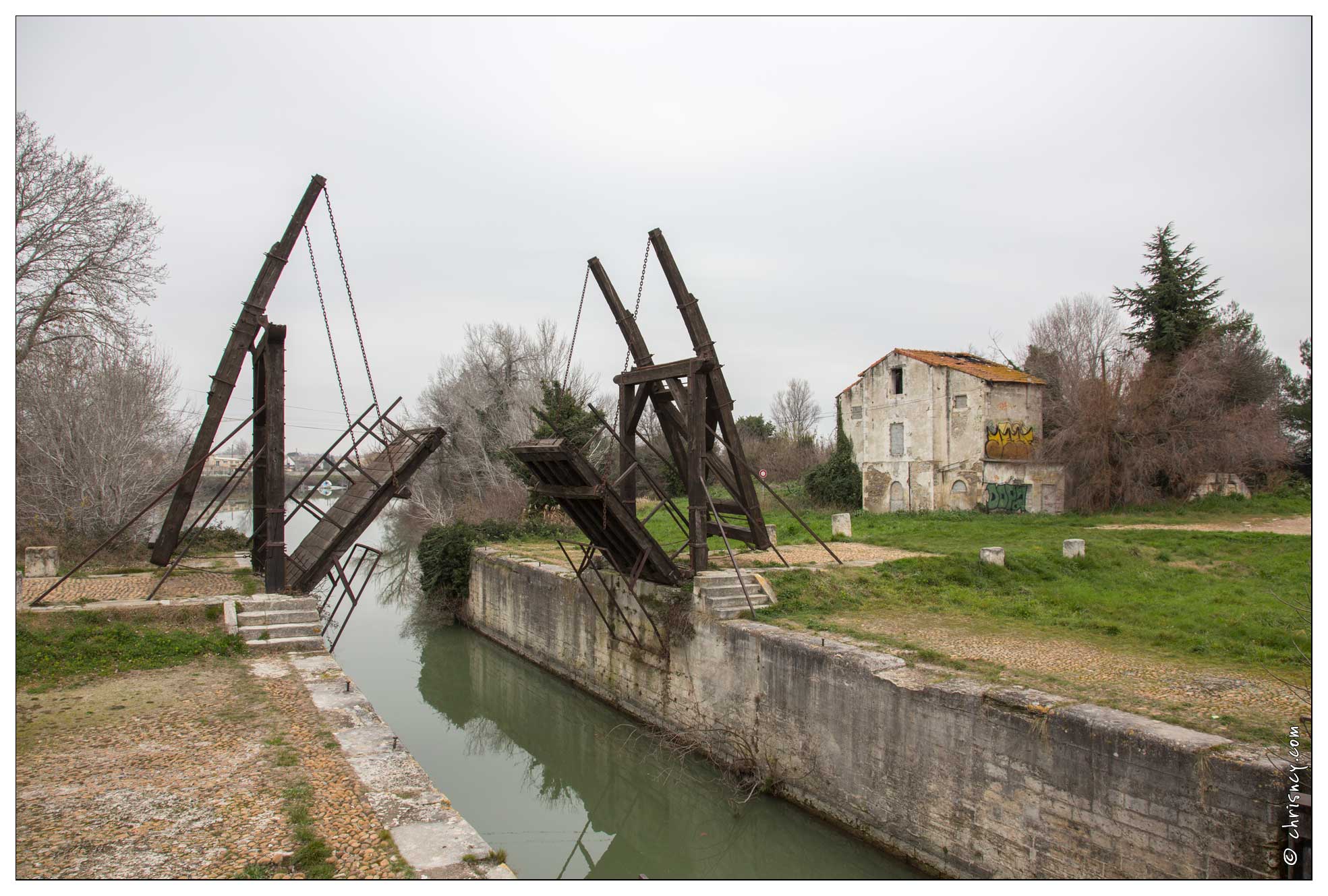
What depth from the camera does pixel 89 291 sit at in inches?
715

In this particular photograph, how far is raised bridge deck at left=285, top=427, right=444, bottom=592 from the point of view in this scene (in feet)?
37.1

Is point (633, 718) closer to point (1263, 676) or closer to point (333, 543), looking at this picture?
point (333, 543)

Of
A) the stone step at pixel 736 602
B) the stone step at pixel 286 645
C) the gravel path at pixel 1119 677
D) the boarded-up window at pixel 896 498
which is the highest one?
the boarded-up window at pixel 896 498

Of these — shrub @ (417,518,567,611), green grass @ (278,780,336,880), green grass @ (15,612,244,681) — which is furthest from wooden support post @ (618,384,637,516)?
shrub @ (417,518,567,611)

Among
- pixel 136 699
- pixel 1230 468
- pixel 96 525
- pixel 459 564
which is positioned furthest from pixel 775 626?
pixel 1230 468

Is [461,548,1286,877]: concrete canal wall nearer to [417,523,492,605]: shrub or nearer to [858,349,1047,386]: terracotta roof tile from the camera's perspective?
[417,523,492,605]: shrub

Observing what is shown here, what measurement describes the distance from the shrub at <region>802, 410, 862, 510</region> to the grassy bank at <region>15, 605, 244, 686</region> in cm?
2279

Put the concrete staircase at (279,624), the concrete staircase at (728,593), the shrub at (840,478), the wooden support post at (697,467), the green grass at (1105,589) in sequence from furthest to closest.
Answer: the shrub at (840,478)
the wooden support post at (697,467)
the concrete staircase at (728,593)
the concrete staircase at (279,624)
the green grass at (1105,589)

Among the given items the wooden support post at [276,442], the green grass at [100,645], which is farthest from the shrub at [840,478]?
the green grass at [100,645]

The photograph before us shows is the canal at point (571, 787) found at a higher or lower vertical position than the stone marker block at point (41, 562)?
lower

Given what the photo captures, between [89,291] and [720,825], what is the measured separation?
18.0 m

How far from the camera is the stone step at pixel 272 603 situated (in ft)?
34.1

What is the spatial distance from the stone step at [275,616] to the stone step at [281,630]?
0.29 feet

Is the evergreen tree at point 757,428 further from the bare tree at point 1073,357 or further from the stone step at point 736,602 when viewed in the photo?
the stone step at point 736,602
